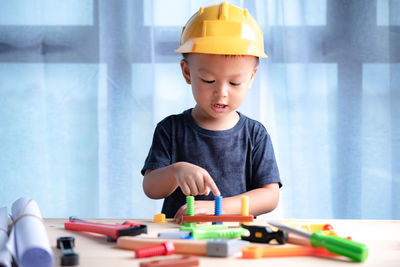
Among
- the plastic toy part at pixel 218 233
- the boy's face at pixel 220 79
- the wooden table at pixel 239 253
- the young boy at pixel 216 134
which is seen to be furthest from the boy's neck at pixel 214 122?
the plastic toy part at pixel 218 233

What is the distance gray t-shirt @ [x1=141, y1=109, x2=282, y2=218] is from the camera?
3.68ft

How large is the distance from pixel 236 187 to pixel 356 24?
0.97 m

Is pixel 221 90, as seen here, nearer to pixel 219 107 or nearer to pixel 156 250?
pixel 219 107

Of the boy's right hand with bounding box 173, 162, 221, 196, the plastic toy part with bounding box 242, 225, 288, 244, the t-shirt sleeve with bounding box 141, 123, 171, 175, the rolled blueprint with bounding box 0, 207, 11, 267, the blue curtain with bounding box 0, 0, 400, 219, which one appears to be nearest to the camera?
the rolled blueprint with bounding box 0, 207, 11, 267

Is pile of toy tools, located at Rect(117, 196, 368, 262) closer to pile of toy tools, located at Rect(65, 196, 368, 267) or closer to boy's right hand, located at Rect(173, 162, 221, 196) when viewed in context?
pile of toy tools, located at Rect(65, 196, 368, 267)

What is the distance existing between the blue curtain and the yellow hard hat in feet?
2.58

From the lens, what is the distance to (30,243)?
0.53 metres

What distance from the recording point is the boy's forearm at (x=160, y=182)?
0.94 metres

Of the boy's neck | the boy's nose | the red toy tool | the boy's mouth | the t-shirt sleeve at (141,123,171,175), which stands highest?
the boy's nose

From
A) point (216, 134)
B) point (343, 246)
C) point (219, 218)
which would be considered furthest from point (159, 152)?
point (343, 246)

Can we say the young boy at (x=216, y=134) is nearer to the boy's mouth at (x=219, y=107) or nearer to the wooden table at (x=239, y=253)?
the boy's mouth at (x=219, y=107)

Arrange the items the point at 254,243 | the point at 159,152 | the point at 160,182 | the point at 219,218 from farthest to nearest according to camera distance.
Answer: the point at 159,152
the point at 160,182
the point at 219,218
the point at 254,243

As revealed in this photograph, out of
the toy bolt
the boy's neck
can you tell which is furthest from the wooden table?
the boy's neck

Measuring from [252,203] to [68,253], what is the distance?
52 cm
